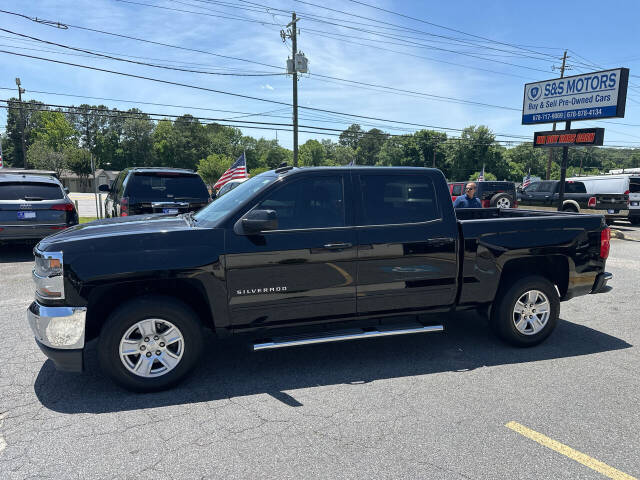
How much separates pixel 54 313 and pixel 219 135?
10864 cm

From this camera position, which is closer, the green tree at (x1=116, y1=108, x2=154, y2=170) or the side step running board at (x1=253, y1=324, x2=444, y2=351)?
the side step running board at (x1=253, y1=324, x2=444, y2=351)

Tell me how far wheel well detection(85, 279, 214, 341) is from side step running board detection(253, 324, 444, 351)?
557 mm

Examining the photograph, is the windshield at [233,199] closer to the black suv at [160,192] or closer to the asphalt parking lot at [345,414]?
the asphalt parking lot at [345,414]

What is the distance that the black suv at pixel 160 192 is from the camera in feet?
26.5

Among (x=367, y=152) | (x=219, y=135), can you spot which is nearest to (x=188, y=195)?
(x=219, y=135)

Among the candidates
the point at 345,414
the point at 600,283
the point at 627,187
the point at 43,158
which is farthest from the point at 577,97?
the point at 43,158

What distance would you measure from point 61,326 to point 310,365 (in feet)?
6.94

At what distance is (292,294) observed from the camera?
3.74 meters

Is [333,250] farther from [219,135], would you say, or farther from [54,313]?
[219,135]

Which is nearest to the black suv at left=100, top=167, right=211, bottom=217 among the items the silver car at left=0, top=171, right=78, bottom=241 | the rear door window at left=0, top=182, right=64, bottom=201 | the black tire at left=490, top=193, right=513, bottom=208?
the silver car at left=0, top=171, right=78, bottom=241

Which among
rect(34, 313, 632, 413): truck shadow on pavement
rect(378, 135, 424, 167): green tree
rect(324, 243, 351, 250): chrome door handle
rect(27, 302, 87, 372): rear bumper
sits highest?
rect(378, 135, 424, 167): green tree

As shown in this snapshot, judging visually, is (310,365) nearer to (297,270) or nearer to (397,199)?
(297,270)

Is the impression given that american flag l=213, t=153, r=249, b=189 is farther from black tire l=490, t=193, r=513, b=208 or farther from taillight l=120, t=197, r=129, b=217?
black tire l=490, t=193, r=513, b=208

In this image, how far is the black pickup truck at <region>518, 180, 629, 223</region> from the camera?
17.4 meters
